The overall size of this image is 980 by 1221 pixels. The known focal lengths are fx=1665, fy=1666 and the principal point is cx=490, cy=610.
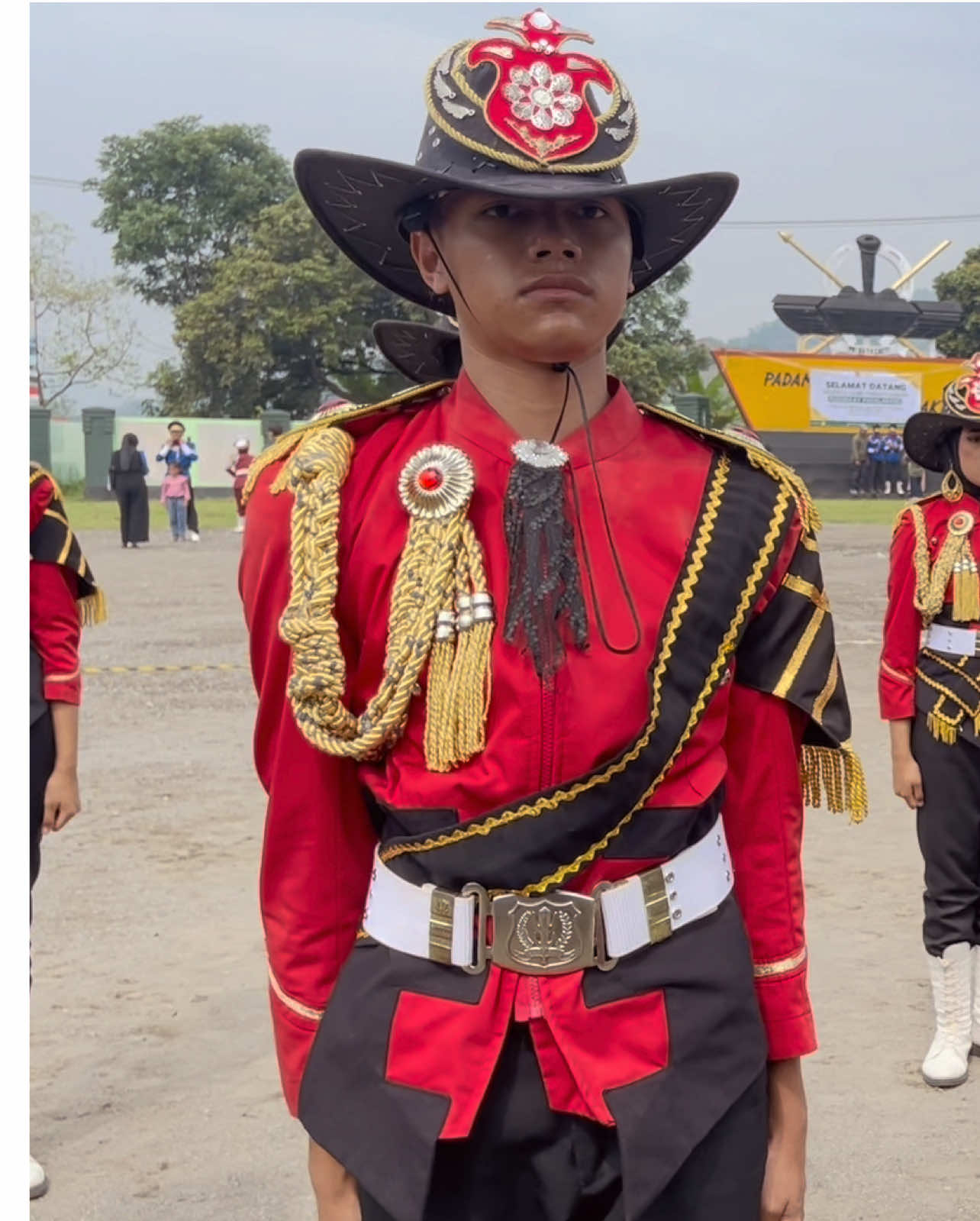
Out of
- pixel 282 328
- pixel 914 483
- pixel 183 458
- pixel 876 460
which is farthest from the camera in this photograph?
pixel 282 328

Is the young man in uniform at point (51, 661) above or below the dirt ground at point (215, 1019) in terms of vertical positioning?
above

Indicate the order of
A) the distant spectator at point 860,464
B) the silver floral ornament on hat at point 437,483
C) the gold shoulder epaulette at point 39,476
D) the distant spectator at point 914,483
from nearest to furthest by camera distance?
the silver floral ornament on hat at point 437,483
the gold shoulder epaulette at point 39,476
the distant spectator at point 860,464
the distant spectator at point 914,483

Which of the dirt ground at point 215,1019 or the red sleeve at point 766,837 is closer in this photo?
the red sleeve at point 766,837

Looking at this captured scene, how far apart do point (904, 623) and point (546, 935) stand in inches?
123

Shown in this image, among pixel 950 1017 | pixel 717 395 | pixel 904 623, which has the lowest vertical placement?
pixel 950 1017

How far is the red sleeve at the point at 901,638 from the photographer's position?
5008 millimetres

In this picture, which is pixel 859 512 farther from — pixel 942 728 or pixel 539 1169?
pixel 539 1169

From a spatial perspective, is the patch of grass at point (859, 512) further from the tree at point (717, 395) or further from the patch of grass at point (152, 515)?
the patch of grass at point (152, 515)

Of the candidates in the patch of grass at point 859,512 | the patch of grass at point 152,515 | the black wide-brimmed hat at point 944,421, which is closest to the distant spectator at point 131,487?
the patch of grass at point 152,515

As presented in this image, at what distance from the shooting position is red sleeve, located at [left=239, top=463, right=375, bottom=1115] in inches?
89.7

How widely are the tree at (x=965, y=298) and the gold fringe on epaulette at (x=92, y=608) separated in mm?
58191

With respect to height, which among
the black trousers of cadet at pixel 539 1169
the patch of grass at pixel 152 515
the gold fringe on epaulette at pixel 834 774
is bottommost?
the patch of grass at pixel 152 515

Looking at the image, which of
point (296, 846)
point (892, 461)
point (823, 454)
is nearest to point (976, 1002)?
point (296, 846)

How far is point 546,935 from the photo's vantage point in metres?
2.14
